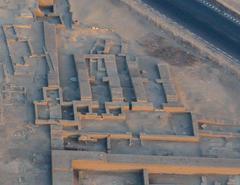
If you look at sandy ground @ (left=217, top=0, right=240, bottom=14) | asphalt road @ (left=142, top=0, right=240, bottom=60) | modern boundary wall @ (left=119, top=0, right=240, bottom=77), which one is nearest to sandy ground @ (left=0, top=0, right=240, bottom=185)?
modern boundary wall @ (left=119, top=0, right=240, bottom=77)

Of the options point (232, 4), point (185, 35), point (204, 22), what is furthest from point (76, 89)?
point (232, 4)

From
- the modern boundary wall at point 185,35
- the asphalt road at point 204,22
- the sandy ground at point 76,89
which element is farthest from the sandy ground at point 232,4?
the sandy ground at point 76,89

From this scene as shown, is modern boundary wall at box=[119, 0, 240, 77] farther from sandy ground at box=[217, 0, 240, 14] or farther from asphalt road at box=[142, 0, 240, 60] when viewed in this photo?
sandy ground at box=[217, 0, 240, 14]

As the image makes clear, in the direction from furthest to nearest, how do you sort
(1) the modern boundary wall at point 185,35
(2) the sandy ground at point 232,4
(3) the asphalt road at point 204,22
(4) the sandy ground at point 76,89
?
(2) the sandy ground at point 232,4 → (3) the asphalt road at point 204,22 → (1) the modern boundary wall at point 185,35 → (4) the sandy ground at point 76,89

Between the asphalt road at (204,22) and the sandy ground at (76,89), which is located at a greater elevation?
the asphalt road at (204,22)

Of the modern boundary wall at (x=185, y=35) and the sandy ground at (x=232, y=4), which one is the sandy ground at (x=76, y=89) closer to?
the modern boundary wall at (x=185, y=35)

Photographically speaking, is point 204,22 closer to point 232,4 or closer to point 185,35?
point 232,4

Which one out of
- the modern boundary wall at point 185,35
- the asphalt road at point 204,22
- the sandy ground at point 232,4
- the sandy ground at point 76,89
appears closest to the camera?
the sandy ground at point 76,89
